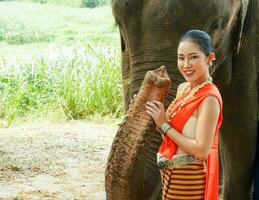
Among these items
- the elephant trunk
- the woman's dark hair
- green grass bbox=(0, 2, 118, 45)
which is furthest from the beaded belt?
green grass bbox=(0, 2, 118, 45)

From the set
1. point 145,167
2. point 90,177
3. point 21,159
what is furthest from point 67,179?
point 145,167

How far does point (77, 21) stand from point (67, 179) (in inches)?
495

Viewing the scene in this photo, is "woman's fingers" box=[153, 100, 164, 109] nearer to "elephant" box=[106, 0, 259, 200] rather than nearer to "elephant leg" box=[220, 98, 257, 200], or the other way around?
"elephant" box=[106, 0, 259, 200]

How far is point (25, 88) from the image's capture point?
12398 millimetres

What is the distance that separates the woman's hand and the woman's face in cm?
18

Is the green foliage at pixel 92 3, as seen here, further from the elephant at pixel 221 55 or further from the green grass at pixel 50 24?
the elephant at pixel 221 55

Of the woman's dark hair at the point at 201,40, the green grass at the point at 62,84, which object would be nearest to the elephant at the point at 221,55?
the woman's dark hair at the point at 201,40

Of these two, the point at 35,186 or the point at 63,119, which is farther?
the point at 63,119

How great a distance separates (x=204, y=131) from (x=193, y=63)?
1.01 feet

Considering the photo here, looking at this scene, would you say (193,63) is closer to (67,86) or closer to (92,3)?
(67,86)

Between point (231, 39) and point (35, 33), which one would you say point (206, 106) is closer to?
point (231, 39)

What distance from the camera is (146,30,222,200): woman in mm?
2701

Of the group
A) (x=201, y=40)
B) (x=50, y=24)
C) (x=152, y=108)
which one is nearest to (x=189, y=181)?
(x=152, y=108)

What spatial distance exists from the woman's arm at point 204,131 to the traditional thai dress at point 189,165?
0.04m
